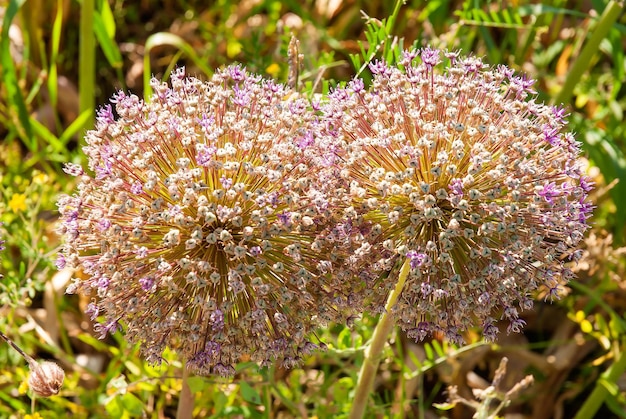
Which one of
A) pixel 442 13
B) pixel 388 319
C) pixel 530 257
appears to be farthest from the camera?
pixel 442 13

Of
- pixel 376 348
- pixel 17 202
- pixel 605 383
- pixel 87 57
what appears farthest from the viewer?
pixel 87 57

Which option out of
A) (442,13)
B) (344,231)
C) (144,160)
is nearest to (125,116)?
(144,160)

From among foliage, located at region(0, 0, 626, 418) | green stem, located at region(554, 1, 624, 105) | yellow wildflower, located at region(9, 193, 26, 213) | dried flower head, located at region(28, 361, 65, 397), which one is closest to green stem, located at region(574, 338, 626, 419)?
foliage, located at region(0, 0, 626, 418)

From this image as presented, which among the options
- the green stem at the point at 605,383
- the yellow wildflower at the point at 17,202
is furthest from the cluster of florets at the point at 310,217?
the green stem at the point at 605,383

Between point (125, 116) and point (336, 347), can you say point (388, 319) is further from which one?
point (125, 116)

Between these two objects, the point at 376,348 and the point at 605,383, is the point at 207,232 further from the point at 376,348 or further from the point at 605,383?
the point at 605,383

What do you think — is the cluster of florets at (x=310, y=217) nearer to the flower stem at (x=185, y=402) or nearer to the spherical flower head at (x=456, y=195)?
the spherical flower head at (x=456, y=195)

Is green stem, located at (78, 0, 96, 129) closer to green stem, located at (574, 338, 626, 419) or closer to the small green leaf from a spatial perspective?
the small green leaf

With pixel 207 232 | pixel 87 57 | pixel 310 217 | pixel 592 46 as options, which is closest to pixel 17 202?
pixel 87 57
